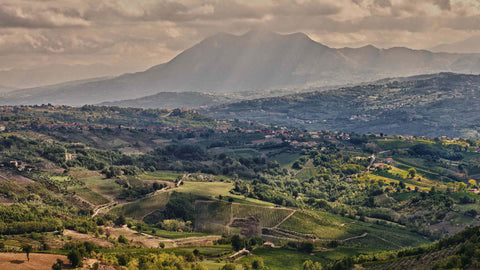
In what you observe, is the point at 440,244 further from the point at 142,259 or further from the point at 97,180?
the point at 97,180

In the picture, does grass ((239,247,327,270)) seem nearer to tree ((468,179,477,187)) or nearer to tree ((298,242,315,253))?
tree ((298,242,315,253))

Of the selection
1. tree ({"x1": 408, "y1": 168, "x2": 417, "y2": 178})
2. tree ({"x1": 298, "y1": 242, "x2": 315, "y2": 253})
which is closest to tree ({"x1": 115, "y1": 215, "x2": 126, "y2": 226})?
tree ({"x1": 298, "y1": 242, "x2": 315, "y2": 253})

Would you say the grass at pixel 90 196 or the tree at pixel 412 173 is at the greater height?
the grass at pixel 90 196

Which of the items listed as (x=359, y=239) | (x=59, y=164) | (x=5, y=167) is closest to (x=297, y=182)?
(x=359, y=239)

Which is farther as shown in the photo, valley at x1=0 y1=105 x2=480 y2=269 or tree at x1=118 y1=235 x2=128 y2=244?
tree at x1=118 y1=235 x2=128 y2=244

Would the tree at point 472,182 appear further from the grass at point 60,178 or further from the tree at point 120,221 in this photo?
the grass at point 60,178

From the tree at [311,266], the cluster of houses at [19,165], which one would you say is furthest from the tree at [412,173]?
the cluster of houses at [19,165]

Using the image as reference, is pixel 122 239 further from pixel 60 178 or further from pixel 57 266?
pixel 60 178

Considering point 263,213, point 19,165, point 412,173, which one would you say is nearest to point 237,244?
point 263,213
